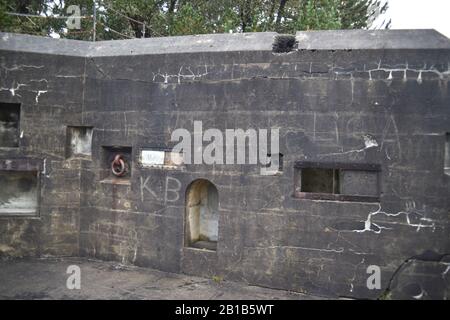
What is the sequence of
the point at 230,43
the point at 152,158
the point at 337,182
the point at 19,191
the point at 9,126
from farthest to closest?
1. the point at 19,191
2. the point at 9,126
3. the point at 152,158
4. the point at 230,43
5. the point at 337,182

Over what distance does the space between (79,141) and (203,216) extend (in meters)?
2.57

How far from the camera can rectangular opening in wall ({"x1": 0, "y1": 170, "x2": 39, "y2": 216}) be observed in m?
6.96

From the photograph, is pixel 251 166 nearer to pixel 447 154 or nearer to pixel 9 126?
pixel 447 154

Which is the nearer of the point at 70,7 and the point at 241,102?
the point at 241,102

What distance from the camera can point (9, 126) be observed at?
691 centimetres

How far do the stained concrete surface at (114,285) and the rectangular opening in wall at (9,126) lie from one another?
2020 mm

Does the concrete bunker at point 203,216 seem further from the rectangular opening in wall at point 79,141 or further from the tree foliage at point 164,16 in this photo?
the tree foliage at point 164,16

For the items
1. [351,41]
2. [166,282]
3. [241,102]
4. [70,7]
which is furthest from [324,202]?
[70,7]

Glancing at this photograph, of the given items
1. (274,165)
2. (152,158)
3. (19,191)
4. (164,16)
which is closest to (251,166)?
(274,165)

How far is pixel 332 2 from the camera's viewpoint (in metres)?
14.0

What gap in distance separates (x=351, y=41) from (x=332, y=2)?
31.8 ft

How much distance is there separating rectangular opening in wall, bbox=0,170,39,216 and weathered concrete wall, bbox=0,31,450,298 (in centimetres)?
37

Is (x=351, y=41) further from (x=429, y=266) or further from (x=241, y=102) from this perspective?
(x=429, y=266)

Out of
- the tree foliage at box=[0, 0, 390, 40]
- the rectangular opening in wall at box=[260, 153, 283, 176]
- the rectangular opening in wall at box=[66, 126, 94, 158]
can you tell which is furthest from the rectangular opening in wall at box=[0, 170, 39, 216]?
the tree foliage at box=[0, 0, 390, 40]
